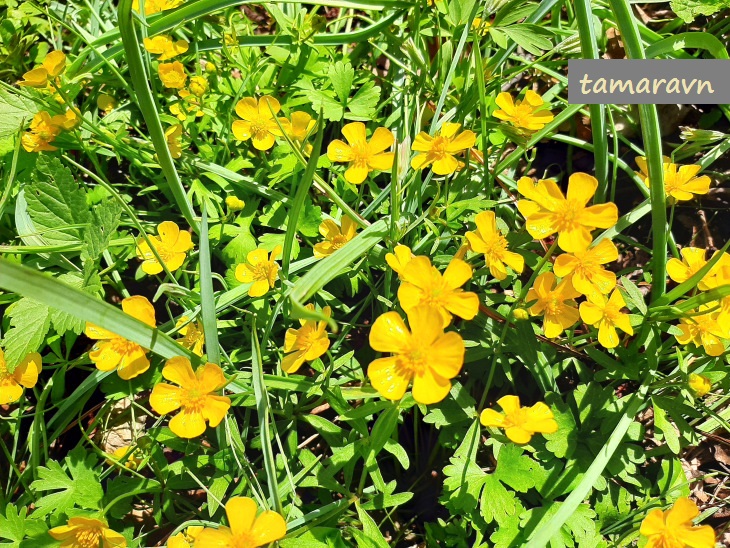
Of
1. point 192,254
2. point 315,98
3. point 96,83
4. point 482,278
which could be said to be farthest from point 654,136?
point 96,83

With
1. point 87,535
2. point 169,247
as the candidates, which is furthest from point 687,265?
point 87,535

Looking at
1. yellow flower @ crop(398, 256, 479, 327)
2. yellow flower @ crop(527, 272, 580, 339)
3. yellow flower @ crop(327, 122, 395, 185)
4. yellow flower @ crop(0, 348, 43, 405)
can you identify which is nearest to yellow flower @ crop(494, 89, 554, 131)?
yellow flower @ crop(327, 122, 395, 185)

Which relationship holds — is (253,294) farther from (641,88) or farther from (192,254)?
(641,88)

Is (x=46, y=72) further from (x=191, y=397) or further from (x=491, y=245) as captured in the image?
(x=491, y=245)

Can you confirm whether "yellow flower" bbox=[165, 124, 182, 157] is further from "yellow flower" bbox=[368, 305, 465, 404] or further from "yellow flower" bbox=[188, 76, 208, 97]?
"yellow flower" bbox=[368, 305, 465, 404]

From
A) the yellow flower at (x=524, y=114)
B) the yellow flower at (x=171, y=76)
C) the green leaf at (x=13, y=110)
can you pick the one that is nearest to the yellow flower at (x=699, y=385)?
the yellow flower at (x=524, y=114)
